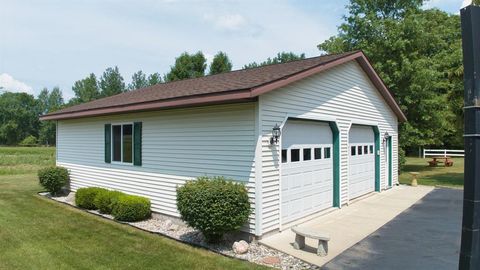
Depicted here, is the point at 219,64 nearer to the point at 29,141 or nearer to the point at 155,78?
the point at 155,78

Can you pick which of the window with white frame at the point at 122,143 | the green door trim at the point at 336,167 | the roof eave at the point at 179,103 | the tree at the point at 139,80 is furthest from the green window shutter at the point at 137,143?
the tree at the point at 139,80

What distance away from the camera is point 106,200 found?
10.1 metres

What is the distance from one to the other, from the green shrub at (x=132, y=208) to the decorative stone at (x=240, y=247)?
3297mm

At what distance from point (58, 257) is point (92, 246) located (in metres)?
0.76

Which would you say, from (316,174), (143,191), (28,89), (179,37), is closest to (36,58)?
(179,37)

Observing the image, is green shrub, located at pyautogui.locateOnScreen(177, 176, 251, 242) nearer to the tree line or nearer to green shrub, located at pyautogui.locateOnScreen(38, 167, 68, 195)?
green shrub, located at pyautogui.locateOnScreen(38, 167, 68, 195)

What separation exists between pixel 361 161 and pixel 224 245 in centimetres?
686

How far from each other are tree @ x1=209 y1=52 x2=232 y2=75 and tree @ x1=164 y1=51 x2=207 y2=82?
1022 millimetres

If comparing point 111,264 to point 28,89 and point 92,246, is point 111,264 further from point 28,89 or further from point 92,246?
point 28,89

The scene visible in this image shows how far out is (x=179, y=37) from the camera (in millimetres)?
18672

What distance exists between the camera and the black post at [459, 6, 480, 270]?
321cm

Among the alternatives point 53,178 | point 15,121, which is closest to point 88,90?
point 15,121

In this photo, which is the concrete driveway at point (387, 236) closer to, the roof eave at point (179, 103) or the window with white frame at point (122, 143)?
the roof eave at point (179, 103)

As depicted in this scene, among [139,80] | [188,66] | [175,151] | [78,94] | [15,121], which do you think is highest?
[139,80]
